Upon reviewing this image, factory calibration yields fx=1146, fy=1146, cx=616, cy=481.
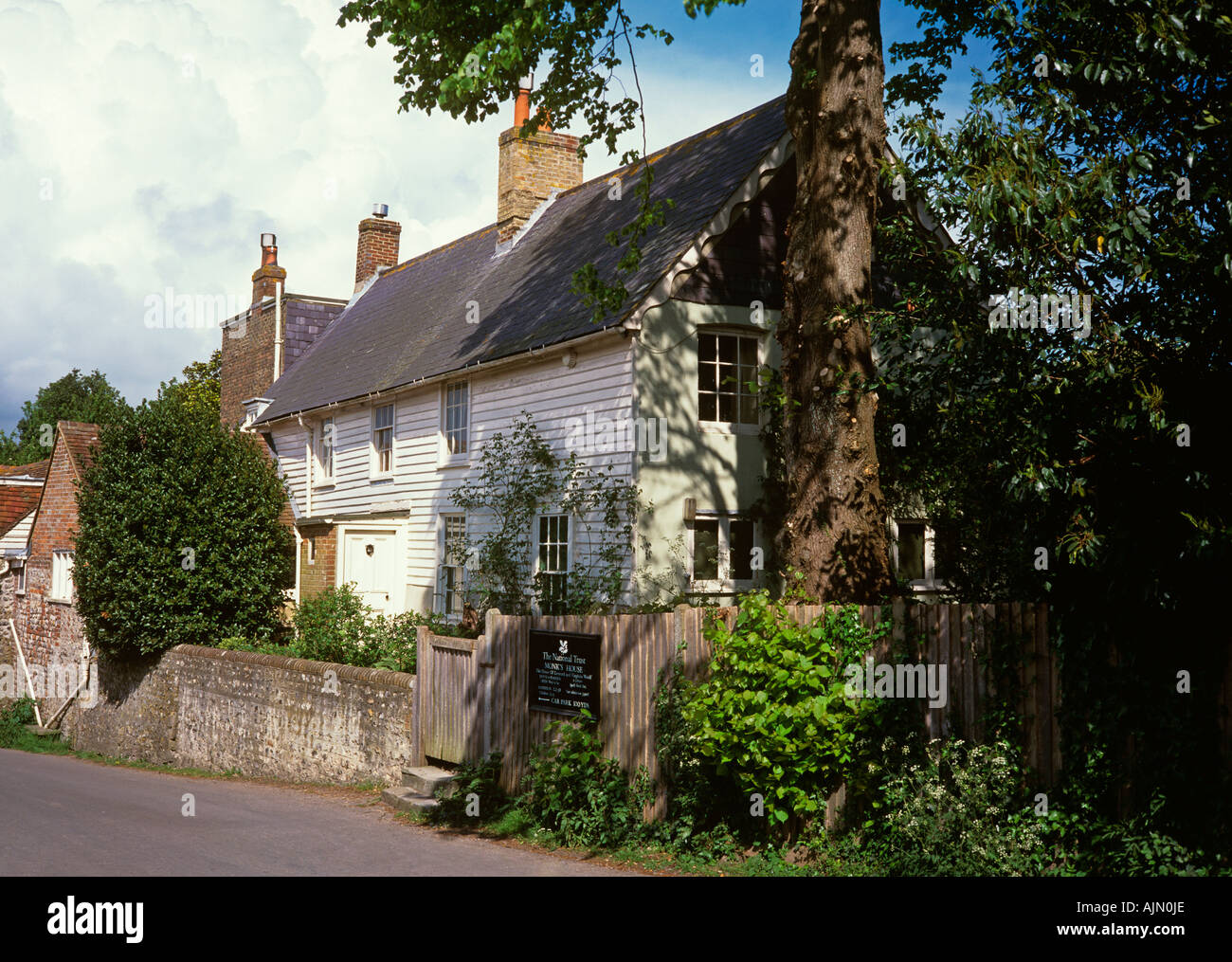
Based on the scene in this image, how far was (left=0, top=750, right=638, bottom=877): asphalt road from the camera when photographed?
9.41 metres

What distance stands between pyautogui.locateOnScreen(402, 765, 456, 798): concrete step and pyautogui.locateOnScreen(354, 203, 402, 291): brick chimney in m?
21.8

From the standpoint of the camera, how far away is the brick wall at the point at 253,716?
14547mm

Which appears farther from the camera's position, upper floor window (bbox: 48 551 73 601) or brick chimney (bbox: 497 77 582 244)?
upper floor window (bbox: 48 551 73 601)

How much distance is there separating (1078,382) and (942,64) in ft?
30.9

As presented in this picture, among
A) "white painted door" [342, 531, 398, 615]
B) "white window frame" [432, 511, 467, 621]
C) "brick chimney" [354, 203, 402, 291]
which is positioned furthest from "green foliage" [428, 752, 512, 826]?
"brick chimney" [354, 203, 402, 291]

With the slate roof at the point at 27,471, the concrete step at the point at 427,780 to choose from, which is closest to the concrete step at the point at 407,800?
the concrete step at the point at 427,780

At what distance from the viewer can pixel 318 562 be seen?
76.5ft

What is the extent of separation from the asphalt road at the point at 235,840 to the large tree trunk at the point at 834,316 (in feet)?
11.2

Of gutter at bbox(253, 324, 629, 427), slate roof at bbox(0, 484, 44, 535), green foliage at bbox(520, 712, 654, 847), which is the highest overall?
gutter at bbox(253, 324, 629, 427)

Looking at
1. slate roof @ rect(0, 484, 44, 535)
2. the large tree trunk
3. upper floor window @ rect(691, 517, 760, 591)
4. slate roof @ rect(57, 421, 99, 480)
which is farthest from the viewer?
slate roof @ rect(0, 484, 44, 535)

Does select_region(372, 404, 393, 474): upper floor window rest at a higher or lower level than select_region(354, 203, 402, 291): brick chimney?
lower

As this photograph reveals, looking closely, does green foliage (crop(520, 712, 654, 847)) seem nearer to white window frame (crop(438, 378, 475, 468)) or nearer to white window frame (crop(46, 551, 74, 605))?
white window frame (crop(438, 378, 475, 468))

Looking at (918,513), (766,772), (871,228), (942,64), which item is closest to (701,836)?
(766,772)

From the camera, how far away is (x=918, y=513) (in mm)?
17125
